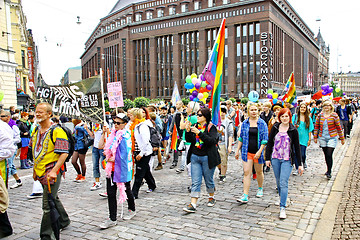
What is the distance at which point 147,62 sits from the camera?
69.4m

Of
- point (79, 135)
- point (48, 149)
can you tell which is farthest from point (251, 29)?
point (48, 149)

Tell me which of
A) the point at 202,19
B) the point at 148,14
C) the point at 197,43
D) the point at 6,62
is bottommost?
the point at 6,62

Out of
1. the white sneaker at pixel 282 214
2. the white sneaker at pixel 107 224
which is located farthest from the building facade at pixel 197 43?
the white sneaker at pixel 107 224

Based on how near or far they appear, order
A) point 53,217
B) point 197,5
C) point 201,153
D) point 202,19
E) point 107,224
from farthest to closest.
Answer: point 197,5
point 202,19
point 201,153
point 107,224
point 53,217

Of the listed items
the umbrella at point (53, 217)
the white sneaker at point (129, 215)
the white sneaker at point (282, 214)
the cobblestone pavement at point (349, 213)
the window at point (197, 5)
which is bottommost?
the cobblestone pavement at point (349, 213)

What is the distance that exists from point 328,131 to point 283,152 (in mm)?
3167

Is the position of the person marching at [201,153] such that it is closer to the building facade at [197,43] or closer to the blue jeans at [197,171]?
the blue jeans at [197,171]

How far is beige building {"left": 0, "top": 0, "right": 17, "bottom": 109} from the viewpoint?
938 inches

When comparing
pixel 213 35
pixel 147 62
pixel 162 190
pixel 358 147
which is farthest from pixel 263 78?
pixel 162 190

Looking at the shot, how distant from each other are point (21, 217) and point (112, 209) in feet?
5.91

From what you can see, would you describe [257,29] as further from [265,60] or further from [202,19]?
[202,19]

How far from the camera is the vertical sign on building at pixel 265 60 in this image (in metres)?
53.3

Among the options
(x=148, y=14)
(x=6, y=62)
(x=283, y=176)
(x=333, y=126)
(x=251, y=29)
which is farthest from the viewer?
(x=148, y=14)

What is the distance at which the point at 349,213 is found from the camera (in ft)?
18.0
